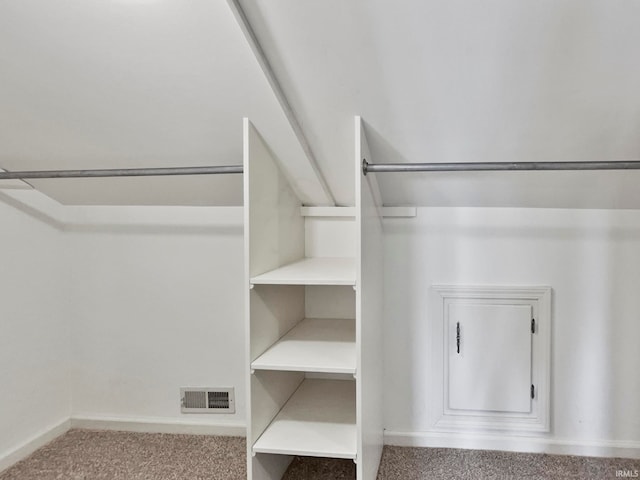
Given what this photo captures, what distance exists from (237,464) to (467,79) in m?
1.86

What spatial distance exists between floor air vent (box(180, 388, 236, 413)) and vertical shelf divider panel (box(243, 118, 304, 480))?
45 cm

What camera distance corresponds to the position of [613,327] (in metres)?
1.98

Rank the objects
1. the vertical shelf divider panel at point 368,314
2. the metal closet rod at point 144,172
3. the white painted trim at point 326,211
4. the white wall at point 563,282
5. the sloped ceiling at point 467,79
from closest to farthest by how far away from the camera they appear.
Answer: the sloped ceiling at point 467,79 < the vertical shelf divider panel at point 368,314 < the metal closet rod at point 144,172 < the white wall at point 563,282 < the white painted trim at point 326,211

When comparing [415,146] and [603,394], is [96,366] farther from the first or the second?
[603,394]

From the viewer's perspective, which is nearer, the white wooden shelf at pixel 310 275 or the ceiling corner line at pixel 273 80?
the ceiling corner line at pixel 273 80

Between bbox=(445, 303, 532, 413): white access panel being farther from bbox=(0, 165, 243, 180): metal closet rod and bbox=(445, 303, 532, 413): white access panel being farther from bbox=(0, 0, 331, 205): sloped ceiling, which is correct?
bbox=(0, 165, 243, 180): metal closet rod

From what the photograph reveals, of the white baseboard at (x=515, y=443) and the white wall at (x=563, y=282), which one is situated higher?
the white wall at (x=563, y=282)

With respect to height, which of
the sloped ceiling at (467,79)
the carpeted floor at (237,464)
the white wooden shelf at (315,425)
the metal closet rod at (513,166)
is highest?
the sloped ceiling at (467,79)

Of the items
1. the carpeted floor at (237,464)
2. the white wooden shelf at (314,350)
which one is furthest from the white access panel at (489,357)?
the white wooden shelf at (314,350)

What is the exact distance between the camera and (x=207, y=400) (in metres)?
2.26

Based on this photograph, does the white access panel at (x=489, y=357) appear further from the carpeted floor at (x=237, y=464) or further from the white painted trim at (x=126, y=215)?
the white painted trim at (x=126, y=215)

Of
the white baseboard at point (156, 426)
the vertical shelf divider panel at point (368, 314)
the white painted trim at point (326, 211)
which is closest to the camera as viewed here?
the vertical shelf divider panel at point (368, 314)

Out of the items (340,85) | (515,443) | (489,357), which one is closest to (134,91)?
(340,85)

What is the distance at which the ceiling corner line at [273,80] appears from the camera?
1178 mm
